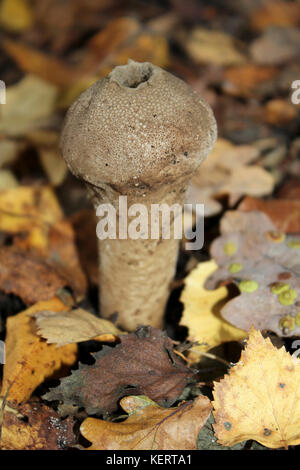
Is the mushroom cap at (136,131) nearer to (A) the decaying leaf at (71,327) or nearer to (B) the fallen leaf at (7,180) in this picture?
(A) the decaying leaf at (71,327)

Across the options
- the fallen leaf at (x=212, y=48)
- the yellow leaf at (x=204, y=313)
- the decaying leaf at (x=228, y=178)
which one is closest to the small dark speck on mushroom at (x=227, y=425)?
the yellow leaf at (x=204, y=313)

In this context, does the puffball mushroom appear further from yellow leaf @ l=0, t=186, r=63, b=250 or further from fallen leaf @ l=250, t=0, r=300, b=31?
fallen leaf @ l=250, t=0, r=300, b=31

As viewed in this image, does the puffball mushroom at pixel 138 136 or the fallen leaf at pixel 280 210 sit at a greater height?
the puffball mushroom at pixel 138 136

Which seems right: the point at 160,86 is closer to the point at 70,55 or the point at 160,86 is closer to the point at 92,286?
the point at 92,286

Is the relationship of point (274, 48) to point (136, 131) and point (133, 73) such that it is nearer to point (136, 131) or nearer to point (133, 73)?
point (133, 73)

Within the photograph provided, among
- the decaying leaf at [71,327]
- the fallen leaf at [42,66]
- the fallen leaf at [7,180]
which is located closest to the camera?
the decaying leaf at [71,327]

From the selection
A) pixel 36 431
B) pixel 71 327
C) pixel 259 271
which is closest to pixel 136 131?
pixel 71 327
